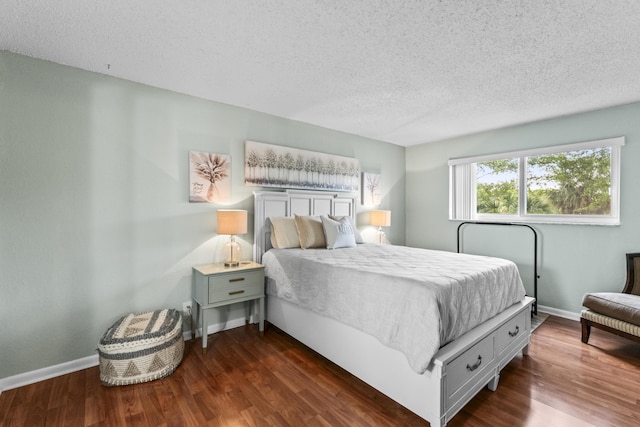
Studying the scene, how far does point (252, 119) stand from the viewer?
345 cm

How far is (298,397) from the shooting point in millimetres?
2043

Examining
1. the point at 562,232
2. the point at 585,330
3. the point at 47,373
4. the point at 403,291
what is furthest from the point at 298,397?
the point at 562,232

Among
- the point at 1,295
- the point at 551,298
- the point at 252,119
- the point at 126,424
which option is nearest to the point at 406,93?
the point at 252,119

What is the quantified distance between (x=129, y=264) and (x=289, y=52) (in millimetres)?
2289

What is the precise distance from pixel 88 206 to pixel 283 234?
179 cm

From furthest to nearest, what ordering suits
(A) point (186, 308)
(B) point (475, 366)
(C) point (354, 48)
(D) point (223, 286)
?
(A) point (186, 308) → (D) point (223, 286) → (C) point (354, 48) → (B) point (475, 366)

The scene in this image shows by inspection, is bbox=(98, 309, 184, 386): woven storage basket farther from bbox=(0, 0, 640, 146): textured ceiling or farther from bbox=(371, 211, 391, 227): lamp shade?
bbox=(371, 211, 391, 227): lamp shade

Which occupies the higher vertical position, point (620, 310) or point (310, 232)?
point (310, 232)

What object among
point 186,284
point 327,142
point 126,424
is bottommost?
point 126,424

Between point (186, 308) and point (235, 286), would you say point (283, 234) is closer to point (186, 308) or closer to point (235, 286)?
point (235, 286)

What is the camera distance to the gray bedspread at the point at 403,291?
1788mm

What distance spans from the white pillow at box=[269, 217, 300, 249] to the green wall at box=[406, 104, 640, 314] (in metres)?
2.73

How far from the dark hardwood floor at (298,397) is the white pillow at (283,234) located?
1.13 metres

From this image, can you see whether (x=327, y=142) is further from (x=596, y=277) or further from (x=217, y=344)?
(x=596, y=277)
